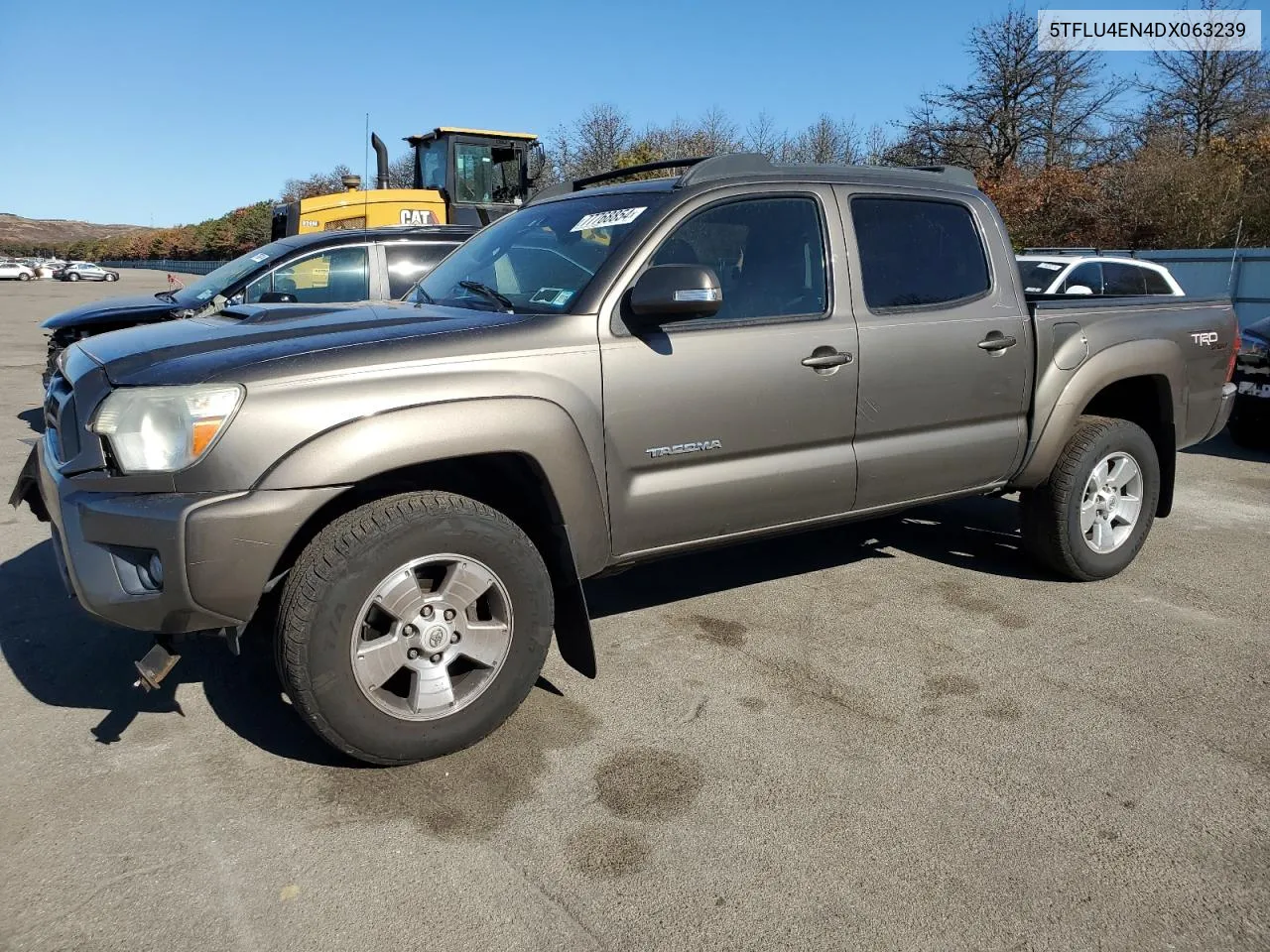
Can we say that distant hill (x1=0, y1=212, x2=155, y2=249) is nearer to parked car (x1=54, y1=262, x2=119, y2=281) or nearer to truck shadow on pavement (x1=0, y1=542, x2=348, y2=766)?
parked car (x1=54, y1=262, x2=119, y2=281)

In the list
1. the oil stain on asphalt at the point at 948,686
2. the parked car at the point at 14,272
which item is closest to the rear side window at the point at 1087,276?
the oil stain on asphalt at the point at 948,686

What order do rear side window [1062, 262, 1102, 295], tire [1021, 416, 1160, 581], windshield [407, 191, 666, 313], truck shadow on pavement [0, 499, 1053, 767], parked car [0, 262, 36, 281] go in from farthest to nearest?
parked car [0, 262, 36, 281], rear side window [1062, 262, 1102, 295], tire [1021, 416, 1160, 581], windshield [407, 191, 666, 313], truck shadow on pavement [0, 499, 1053, 767]

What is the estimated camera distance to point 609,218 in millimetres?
3783

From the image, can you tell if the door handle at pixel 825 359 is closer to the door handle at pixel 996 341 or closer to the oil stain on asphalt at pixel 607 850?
the door handle at pixel 996 341

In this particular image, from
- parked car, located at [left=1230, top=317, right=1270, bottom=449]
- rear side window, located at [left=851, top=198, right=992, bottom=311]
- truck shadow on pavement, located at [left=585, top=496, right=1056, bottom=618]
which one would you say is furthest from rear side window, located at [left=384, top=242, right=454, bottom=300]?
parked car, located at [left=1230, top=317, right=1270, bottom=449]

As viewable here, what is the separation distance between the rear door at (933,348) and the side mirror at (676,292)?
3.05 feet

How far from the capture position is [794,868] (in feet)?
8.62

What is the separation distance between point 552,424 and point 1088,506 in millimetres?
3038

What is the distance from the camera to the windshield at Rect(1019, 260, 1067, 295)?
11461 millimetres

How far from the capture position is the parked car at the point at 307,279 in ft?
25.4

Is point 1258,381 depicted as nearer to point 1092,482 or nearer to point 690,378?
point 1092,482

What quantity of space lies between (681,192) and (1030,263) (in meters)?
9.56

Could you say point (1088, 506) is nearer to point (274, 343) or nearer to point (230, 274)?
point (274, 343)

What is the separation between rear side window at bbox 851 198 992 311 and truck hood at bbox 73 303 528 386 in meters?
1.61
